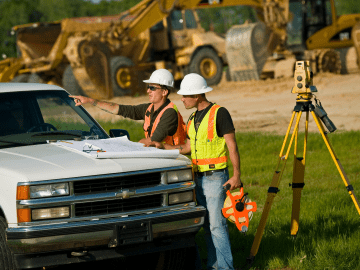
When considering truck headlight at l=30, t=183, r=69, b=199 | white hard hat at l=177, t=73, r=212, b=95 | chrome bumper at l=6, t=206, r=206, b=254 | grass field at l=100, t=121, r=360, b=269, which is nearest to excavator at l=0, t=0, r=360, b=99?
grass field at l=100, t=121, r=360, b=269

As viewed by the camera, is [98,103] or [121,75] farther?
[121,75]

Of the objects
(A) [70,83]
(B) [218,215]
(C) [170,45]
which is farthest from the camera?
(C) [170,45]

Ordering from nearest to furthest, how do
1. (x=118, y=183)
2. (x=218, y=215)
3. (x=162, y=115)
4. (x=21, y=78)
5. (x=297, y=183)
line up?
(x=118, y=183)
(x=218, y=215)
(x=162, y=115)
(x=297, y=183)
(x=21, y=78)

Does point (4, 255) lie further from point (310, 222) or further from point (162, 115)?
point (310, 222)

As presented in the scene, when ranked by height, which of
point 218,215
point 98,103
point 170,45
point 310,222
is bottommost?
point 310,222

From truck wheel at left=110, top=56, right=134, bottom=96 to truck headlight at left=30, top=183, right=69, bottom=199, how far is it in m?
20.9

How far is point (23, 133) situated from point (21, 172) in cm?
144

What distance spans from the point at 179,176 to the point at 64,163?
969mm

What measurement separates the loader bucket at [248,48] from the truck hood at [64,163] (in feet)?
71.1

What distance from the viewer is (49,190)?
476cm

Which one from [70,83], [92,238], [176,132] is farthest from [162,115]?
[70,83]

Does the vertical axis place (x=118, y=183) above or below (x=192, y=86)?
below

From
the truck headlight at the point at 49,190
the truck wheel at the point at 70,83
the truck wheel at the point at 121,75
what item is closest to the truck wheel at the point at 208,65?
the truck wheel at the point at 121,75

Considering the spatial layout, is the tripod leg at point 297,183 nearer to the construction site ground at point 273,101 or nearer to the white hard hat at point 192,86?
the white hard hat at point 192,86
